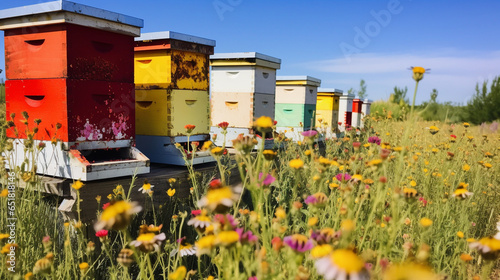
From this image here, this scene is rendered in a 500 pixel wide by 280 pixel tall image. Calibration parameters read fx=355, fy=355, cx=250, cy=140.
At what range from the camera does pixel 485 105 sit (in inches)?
609

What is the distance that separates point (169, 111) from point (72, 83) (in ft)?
3.61

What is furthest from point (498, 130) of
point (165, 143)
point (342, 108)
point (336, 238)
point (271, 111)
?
point (336, 238)

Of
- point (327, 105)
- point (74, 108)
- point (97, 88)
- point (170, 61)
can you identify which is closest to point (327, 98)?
point (327, 105)

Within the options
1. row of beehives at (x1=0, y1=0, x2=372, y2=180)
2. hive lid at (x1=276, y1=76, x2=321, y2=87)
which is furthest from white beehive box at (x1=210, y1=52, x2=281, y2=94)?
hive lid at (x1=276, y1=76, x2=321, y2=87)

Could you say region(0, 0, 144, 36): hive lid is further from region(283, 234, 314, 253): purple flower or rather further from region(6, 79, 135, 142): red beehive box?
region(283, 234, 314, 253): purple flower

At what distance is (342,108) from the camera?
10086 mm

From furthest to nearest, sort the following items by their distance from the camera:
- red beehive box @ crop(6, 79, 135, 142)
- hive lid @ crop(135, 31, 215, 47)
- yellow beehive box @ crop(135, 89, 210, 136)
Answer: yellow beehive box @ crop(135, 89, 210, 136) → hive lid @ crop(135, 31, 215, 47) → red beehive box @ crop(6, 79, 135, 142)

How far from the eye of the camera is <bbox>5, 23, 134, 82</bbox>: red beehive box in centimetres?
293

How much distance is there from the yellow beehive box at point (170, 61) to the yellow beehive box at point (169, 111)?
9 centimetres

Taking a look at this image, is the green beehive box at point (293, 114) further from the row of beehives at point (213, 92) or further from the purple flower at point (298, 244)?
the purple flower at point (298, 244)

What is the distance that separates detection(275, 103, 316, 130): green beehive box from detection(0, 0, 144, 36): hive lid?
3.89 metres

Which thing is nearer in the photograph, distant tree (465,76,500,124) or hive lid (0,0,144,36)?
hive lid (0,0,144,36)

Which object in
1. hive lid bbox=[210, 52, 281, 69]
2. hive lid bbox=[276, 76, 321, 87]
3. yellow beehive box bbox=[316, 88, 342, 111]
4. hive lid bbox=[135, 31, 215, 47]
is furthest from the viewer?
yellow beehive box bbox=[316, 88, 342, 111]

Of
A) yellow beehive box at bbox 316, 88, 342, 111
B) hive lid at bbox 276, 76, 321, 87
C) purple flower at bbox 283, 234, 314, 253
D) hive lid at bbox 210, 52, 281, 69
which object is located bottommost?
purple flower at bbox 283, 234, 314, 253
